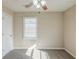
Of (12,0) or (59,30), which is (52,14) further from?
(12,0)

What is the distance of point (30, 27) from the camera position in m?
A: 7.24

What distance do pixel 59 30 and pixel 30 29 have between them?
74.1 inches

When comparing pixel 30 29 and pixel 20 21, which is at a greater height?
pixel 20 21

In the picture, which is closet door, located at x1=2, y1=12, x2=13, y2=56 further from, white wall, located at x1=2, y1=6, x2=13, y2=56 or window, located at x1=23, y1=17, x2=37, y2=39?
window, located at x1=23, y1=17, x2=37, y2=39

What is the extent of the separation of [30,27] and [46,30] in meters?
1.05

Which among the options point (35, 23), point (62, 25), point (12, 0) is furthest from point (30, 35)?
point (12, 0)

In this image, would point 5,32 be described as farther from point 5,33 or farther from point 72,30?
point 72,30

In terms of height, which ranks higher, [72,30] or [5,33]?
[72,30]

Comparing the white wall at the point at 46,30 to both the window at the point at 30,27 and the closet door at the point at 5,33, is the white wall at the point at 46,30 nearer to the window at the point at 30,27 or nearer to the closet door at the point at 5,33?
the window at the point at 30,27

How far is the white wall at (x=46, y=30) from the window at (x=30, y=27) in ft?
0.85

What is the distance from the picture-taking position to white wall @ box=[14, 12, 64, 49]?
23.6 feet

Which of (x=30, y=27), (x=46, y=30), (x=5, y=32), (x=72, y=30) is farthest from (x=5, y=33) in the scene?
(x=72, y=30)

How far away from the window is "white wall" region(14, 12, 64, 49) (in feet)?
0.85

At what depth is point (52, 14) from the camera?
287 inches
